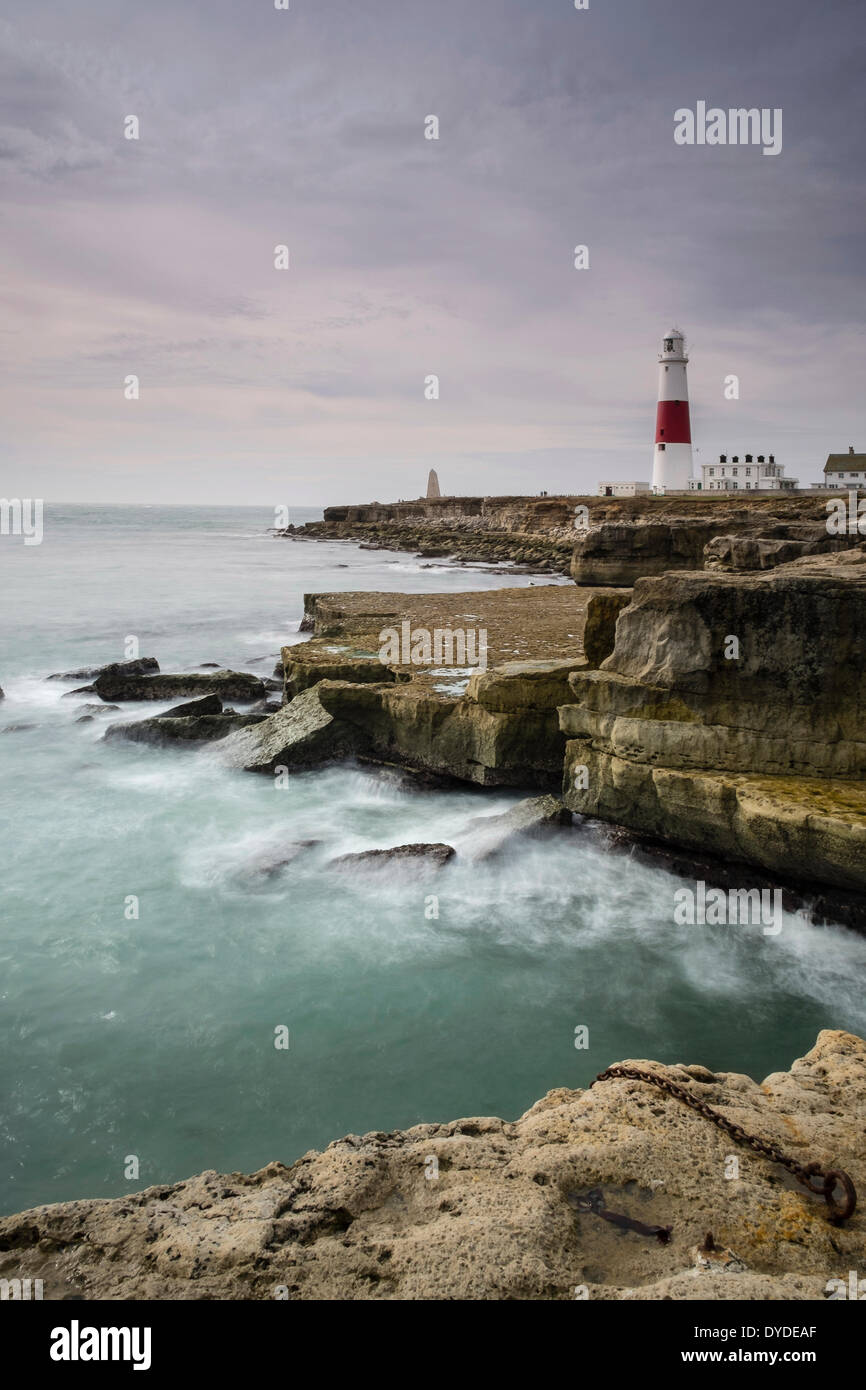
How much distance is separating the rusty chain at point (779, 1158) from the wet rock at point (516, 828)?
4533 millimetres

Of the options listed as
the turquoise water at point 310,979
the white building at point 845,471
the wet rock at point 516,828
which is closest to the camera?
the turquoise water at point 310,979

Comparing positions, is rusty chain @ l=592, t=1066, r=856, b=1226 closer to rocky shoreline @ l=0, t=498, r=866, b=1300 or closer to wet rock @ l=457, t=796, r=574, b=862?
rocky shoreline @ l=0, t=498, r=866, b=1300

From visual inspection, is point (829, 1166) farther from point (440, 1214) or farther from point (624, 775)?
point (624, 775)

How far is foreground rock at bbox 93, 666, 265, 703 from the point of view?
15.4m

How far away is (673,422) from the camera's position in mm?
54875

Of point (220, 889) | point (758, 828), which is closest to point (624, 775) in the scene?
point (758, 828)

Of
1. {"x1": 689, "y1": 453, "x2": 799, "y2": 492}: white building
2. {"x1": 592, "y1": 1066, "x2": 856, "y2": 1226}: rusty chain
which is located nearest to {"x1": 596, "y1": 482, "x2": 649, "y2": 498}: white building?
{"x1": 689, "y1": 453, "x2": 799, "y2": 492}: white building

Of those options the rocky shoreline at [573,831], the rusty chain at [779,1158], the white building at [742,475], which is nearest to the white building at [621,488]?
the white building at [742,475]

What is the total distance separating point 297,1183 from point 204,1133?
2.01 meters

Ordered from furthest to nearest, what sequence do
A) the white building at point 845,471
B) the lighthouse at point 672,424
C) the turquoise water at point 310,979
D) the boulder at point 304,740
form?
the white building at point 845,471 < the lighthouse at point 672,424 < the boulder at point 304,740 < the turquoise water at point 310,979

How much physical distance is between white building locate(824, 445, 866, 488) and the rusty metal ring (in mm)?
68262

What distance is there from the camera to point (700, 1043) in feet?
19.6

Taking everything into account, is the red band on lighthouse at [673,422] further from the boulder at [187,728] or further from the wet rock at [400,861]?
the wet rock at [400,861]

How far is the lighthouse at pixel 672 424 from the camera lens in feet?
173
